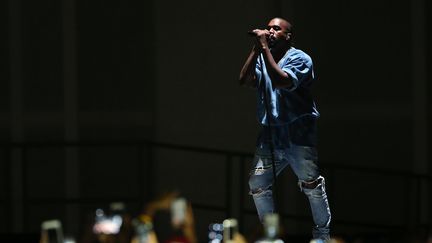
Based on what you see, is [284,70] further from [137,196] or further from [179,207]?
[137,196]

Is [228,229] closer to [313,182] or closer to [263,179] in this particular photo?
[263,179]

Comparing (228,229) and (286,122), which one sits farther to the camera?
(286,122)

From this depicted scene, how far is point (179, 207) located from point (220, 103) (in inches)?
208

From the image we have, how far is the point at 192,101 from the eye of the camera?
35.3 ft

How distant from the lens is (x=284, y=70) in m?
7.16

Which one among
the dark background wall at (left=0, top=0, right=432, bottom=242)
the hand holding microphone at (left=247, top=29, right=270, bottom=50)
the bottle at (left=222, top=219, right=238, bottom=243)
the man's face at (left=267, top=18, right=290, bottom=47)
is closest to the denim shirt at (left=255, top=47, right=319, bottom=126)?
the man's face at (left=267, top=18, right=290, bottom=47)

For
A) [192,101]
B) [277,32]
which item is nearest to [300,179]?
[277,32]

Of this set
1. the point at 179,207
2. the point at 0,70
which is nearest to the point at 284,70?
the point at 179,207

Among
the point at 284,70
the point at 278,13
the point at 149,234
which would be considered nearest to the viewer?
the point at 149,234

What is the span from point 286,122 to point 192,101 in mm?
3497

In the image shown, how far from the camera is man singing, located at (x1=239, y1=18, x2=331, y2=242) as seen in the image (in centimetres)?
730

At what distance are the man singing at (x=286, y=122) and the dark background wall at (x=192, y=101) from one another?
118 inches

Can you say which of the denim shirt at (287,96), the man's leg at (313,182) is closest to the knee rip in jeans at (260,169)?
the man's leg at (313,182)

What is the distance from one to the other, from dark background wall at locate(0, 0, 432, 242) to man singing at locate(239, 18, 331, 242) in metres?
3.00
